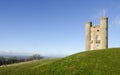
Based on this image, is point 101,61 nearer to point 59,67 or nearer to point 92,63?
point 92,63

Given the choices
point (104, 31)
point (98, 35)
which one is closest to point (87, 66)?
point (104, 31)

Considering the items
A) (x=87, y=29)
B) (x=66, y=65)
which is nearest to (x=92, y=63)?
(x=66, y=65)

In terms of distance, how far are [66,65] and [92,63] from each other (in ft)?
14.5

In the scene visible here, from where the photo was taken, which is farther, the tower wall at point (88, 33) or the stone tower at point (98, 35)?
the tower wall at point (88, 33)

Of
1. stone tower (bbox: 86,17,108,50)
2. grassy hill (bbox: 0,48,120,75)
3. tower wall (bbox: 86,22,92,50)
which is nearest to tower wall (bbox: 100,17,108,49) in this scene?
stone tower (bbox: 86,17,108,50)

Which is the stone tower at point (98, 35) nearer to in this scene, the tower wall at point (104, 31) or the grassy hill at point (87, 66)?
the tower wall at point (104, 31)

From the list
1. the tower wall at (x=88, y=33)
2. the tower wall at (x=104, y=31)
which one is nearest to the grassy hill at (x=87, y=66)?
the tower wall at (x=104, y=31)

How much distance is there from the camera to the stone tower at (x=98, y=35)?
234ft

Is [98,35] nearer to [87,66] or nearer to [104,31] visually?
[104,31]

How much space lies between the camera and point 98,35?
7325 centimetres

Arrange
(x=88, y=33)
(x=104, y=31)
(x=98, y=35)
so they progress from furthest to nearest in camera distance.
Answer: (x=88, y=33)
(x=98, y=35)
(x=104, y=31)

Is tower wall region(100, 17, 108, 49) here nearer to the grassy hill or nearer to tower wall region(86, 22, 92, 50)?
tower wall region(86, 22, 92, 50)

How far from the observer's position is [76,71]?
116 feet

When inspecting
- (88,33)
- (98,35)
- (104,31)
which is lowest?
(98,35)
